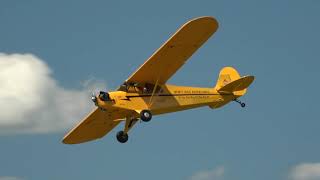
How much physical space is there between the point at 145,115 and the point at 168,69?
83.9 inches

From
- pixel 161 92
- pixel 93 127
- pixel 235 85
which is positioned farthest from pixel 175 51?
pixel 93 127

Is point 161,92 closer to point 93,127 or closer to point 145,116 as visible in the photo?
point 145,116

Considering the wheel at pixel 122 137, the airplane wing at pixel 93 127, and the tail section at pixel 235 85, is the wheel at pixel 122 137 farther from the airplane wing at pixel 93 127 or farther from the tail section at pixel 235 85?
the tail section at pixel 235 85

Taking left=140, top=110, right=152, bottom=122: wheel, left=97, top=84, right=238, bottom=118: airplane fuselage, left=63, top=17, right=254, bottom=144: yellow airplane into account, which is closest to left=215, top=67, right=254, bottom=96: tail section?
left=63, top=17, right=254, bottom=144: yellow airplane

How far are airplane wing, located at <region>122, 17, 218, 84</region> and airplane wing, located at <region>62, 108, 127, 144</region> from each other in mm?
2745

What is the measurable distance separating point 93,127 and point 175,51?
713 cm

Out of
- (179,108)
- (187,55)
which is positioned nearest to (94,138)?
(179,108)

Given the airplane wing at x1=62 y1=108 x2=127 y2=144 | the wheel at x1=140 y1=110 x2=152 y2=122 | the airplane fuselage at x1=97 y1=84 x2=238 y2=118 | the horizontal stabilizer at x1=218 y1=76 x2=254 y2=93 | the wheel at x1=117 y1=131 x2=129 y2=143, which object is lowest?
the wheel at x1=140 y1=110 x2=152 y2=122

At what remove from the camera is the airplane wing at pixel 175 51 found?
28.7 metres

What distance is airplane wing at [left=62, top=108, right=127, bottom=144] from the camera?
33.8 m

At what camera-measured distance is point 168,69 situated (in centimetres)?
3108

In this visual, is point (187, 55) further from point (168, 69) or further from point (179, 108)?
point (179, 108)

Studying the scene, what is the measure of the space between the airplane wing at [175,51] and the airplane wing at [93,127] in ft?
9.01

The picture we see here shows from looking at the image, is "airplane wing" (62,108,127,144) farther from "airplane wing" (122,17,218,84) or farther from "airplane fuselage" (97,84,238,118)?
"airplane wing" (122,17,218,84)
